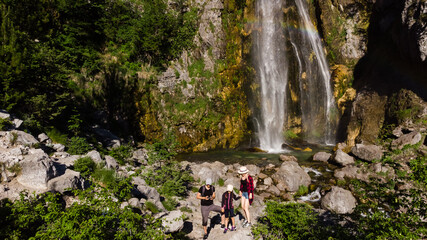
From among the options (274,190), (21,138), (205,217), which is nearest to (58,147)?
(21,138)

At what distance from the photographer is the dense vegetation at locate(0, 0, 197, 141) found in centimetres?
881

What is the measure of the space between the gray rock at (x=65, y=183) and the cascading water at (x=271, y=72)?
21102mm

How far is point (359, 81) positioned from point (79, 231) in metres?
31.4

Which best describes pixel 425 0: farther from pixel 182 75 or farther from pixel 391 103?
pixel 182 75

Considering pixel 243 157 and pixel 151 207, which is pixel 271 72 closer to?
pixel 243 157

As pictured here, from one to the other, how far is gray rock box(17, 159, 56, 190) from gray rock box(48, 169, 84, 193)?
0.17 meters

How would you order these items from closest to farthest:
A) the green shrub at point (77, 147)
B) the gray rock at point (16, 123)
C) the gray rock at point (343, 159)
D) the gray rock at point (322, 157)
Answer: the gray rock at point (16, 123)
the green shrub at point (77, 147)
the gray rock at point (343, 159)
the gray rock at point (322, 157)

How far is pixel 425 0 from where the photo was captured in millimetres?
16031

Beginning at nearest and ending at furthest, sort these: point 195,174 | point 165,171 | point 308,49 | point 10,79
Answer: point 10,79 → point 165,171 → point 195,174 → point 308,49

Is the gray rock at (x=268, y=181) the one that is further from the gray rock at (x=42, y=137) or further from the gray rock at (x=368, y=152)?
the gray rock at (x=42, y=137)

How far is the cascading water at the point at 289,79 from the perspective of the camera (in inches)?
1056

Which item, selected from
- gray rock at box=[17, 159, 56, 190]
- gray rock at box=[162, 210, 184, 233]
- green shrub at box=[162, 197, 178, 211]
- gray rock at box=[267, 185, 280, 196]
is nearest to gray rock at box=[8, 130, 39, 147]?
gray rock at box=[17, 159, 56, 190]

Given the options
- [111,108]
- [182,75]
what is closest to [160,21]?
[182,75]

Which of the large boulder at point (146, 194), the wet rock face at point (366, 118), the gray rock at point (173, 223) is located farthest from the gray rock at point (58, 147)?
the wet rock face at point (366, 118)
